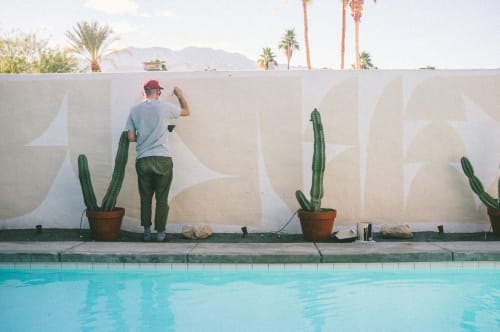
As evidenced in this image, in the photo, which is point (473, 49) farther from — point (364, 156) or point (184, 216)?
point (184, 216)

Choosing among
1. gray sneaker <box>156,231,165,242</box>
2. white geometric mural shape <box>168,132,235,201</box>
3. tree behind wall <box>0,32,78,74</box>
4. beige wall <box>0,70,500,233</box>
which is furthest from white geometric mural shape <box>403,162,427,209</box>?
tree behind wall <box>0,32,78,74</box>

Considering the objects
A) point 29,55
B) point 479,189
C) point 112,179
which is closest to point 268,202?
point 112,179

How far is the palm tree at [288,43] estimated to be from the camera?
47141mm

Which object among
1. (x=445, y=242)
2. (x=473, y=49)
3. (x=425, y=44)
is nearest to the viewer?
(x=445, y=242)

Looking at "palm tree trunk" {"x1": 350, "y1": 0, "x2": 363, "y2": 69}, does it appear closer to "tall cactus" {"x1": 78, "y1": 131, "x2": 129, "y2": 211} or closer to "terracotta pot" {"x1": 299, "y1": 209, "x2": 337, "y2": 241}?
"terracotta pot" {"x1": 299, "y1": 209, "x2": 337, "y2": 241}

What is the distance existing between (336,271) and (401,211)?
1.87m

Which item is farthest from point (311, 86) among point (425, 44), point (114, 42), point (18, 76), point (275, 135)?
point (114, 42)

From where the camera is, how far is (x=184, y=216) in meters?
6.06

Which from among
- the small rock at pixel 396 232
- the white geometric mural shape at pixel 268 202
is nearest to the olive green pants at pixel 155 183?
the white geometric mural shape at pixel 268 202

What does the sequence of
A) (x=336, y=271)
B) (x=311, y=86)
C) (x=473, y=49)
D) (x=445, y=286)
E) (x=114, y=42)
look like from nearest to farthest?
(x=445, y=286), (x=336, y=271), (x=311, y=86), (x=473, y=49), (x=114, y=42)

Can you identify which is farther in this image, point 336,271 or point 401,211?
point 401,211

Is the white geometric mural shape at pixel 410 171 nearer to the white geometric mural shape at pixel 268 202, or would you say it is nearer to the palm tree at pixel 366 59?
the white geometric mural shape at pixel 268 202

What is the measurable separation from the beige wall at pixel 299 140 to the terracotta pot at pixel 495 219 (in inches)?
14.5

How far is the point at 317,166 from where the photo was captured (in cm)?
536
